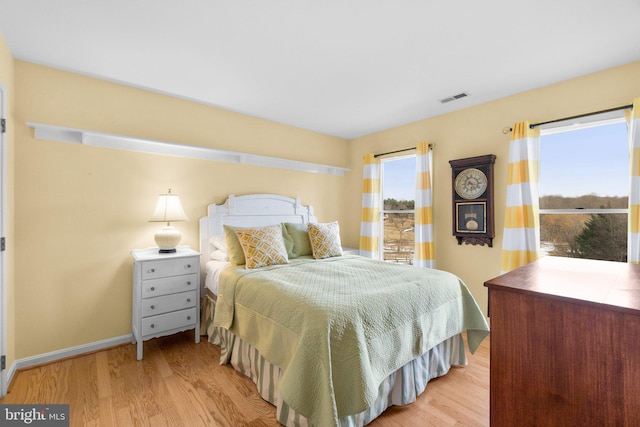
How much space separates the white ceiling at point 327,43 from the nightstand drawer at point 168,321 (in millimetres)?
2118

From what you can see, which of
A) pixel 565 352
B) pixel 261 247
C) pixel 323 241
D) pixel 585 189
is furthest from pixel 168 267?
pixel 585 189

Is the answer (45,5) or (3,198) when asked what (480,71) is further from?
(3,198)

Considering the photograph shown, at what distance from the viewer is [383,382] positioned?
173 centimetres

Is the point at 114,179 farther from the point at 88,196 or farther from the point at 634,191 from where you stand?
the point at 634,191

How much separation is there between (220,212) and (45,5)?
2006 millimetres

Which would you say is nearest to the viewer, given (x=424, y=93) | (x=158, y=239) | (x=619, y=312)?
(x=619, y=312)

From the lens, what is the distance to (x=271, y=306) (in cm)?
182

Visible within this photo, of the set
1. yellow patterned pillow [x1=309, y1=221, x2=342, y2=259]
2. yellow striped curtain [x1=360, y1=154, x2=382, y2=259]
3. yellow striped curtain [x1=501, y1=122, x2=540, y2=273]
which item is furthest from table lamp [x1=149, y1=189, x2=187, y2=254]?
yellow striped curtain [x1=501, y1=122, x2=540, y2=273]

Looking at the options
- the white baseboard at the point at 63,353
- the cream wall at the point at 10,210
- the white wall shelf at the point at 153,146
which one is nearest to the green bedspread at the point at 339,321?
the white baseboard at the point at 63,353

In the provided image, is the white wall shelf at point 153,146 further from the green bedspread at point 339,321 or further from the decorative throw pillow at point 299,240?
the green bedspread at point 339,321

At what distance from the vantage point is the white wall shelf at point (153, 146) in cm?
234

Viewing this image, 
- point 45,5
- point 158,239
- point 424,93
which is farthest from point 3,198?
point 424,93

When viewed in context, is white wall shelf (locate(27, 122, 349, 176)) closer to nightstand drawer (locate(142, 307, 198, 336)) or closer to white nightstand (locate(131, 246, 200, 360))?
white nightstand (locate(131, 246, 200, 360))

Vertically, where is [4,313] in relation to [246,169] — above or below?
below
